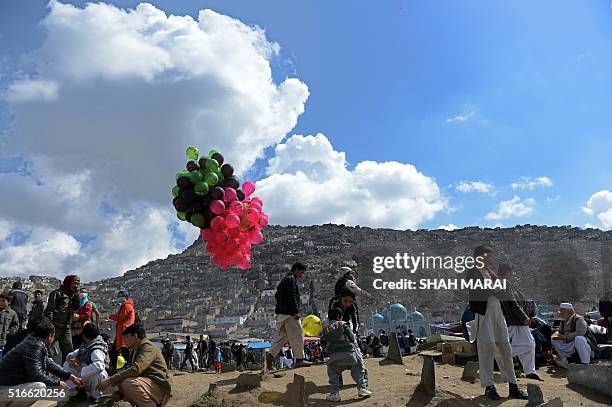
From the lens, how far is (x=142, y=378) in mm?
5277

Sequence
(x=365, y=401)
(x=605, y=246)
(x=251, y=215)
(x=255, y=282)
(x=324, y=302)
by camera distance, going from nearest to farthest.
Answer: (x=365, y=401), (x=251, y=215), (x=324, y=302), (x=605, y=246), (x=255, y=282)

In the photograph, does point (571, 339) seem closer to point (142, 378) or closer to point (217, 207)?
point (217, 207)

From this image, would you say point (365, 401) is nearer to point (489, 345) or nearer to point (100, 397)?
point (489, 345)

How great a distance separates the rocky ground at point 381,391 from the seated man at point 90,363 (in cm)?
49

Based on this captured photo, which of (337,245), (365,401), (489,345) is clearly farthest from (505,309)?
(337,245)

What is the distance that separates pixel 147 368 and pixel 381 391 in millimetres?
2905

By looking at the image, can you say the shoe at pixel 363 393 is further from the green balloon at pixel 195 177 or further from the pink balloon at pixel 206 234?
the green balloon at pixel 195 177

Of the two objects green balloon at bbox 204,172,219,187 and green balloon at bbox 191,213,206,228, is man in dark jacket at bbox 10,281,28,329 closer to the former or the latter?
green balloon at bbox 191,213,206,228

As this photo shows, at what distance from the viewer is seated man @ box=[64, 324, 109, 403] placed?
6637 millimetres

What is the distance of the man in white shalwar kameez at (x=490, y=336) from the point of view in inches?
247

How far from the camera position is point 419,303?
89.8 m

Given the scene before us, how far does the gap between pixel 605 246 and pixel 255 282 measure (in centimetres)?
7331

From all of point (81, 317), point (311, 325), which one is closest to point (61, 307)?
point (81, 317)

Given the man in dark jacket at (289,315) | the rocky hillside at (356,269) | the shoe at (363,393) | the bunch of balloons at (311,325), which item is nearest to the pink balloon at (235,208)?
the man in dark jacket at (289,315)
